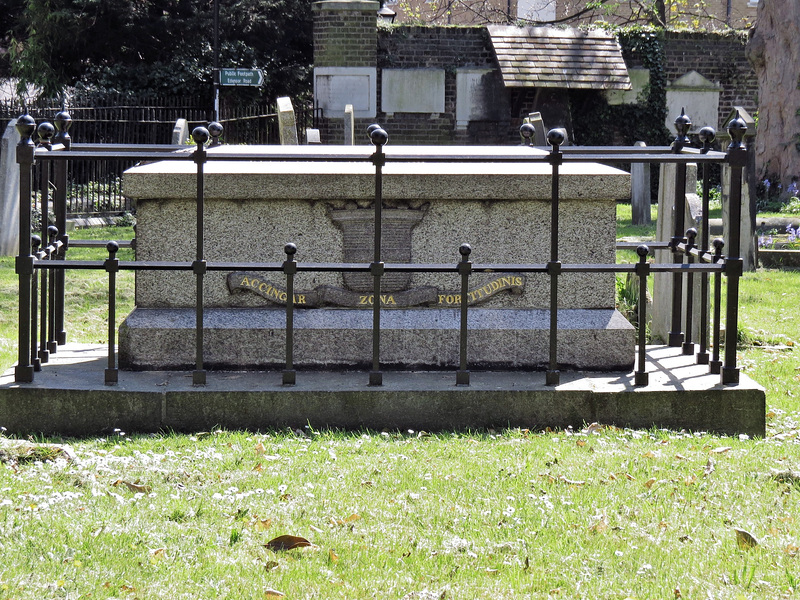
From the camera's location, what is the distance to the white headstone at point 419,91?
2014 cm

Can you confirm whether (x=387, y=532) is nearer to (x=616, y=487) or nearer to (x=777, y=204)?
A: (x=616, y=487)

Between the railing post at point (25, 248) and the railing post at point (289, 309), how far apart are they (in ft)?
3.75

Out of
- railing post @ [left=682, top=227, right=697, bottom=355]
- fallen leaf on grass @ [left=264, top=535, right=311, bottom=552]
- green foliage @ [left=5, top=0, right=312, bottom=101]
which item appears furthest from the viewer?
green foliage @ [left=5, top=0, right=312, bottom=101]

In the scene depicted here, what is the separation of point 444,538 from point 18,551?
132 centimetres

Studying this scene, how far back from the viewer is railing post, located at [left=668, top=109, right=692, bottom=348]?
546 centimetres

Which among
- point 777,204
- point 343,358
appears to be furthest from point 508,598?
point 777,204

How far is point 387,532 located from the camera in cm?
333

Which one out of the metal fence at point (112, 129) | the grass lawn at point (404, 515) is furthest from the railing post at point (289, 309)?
the metal fence at point (112, 129)

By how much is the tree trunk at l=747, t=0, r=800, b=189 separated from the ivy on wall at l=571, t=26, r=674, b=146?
132 inches

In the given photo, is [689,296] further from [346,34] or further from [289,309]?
[346,34]

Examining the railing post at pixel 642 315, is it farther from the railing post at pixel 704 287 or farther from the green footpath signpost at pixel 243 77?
the green footpath signpost at pixel 243 77

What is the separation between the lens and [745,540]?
3.26 meters

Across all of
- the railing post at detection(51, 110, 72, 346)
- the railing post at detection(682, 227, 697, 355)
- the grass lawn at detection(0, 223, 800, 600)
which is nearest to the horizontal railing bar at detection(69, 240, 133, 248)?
the railing post at detection(51, 110, 72, 346)

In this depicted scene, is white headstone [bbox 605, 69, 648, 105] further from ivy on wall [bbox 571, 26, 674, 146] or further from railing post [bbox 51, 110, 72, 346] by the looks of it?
railing post [bbox 51, 110, 72, 346]
